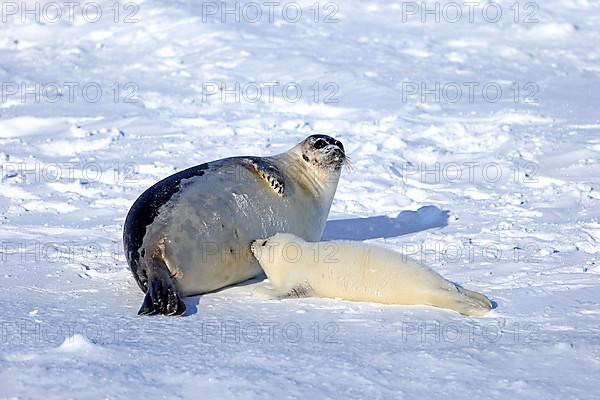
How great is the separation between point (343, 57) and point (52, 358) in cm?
565

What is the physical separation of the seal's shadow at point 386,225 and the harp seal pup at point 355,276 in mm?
846

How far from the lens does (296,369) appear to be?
2824 mm

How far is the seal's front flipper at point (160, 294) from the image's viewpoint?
357cm

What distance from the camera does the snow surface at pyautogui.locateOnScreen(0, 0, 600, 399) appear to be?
9.34ft

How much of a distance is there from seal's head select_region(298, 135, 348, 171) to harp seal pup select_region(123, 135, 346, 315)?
0.01 metres

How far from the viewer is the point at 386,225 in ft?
16.6

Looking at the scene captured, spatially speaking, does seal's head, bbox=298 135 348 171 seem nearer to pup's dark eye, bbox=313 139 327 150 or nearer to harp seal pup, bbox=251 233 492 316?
pup's dark eye, bbox=313 139 327 150

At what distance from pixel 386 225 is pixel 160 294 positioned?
1.73 metres
